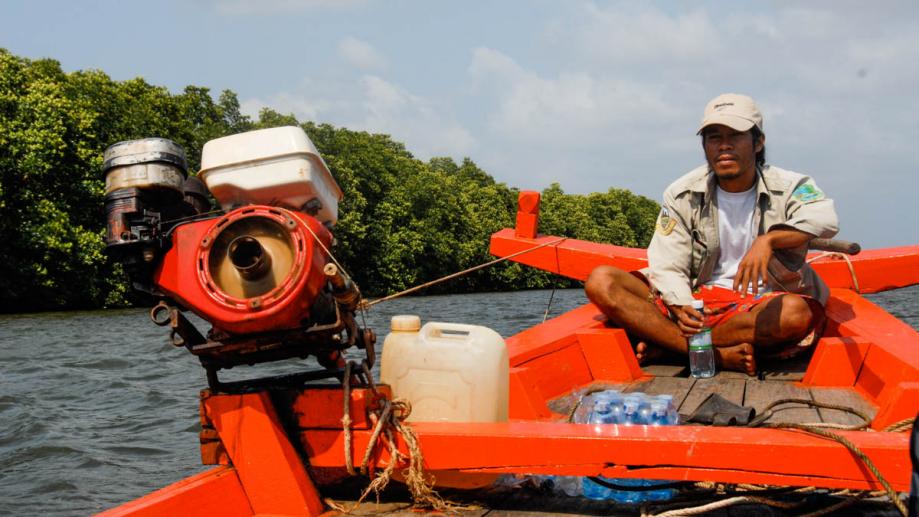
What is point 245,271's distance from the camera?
220cm

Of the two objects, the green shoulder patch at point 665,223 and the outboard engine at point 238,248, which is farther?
the green shoulder patch at point 665,223

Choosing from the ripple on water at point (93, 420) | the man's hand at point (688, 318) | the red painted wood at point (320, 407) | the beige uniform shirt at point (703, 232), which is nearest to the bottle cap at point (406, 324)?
the red painted wood at point (320, 407)

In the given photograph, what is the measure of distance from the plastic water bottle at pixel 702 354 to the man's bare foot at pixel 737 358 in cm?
6

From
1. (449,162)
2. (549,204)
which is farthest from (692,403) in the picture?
(449,162)

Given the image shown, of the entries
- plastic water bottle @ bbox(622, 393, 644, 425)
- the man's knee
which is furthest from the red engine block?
the man's knee

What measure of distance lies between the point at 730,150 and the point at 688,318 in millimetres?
813

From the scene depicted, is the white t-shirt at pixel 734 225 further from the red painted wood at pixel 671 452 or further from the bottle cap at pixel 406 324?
the red painted wood at pixel 671 452

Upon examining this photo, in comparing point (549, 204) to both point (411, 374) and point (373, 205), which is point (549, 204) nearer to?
point (373, 205)

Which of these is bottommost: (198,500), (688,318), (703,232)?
(198,500)

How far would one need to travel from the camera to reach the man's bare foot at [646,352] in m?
4.45

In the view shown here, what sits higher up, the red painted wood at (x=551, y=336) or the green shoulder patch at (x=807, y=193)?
the green shoulder patch at (x=807, y=193)

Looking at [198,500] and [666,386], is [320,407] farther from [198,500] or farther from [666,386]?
[666,386]

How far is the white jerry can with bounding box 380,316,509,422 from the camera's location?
2.70 m

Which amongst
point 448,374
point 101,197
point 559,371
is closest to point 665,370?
point 559,371
